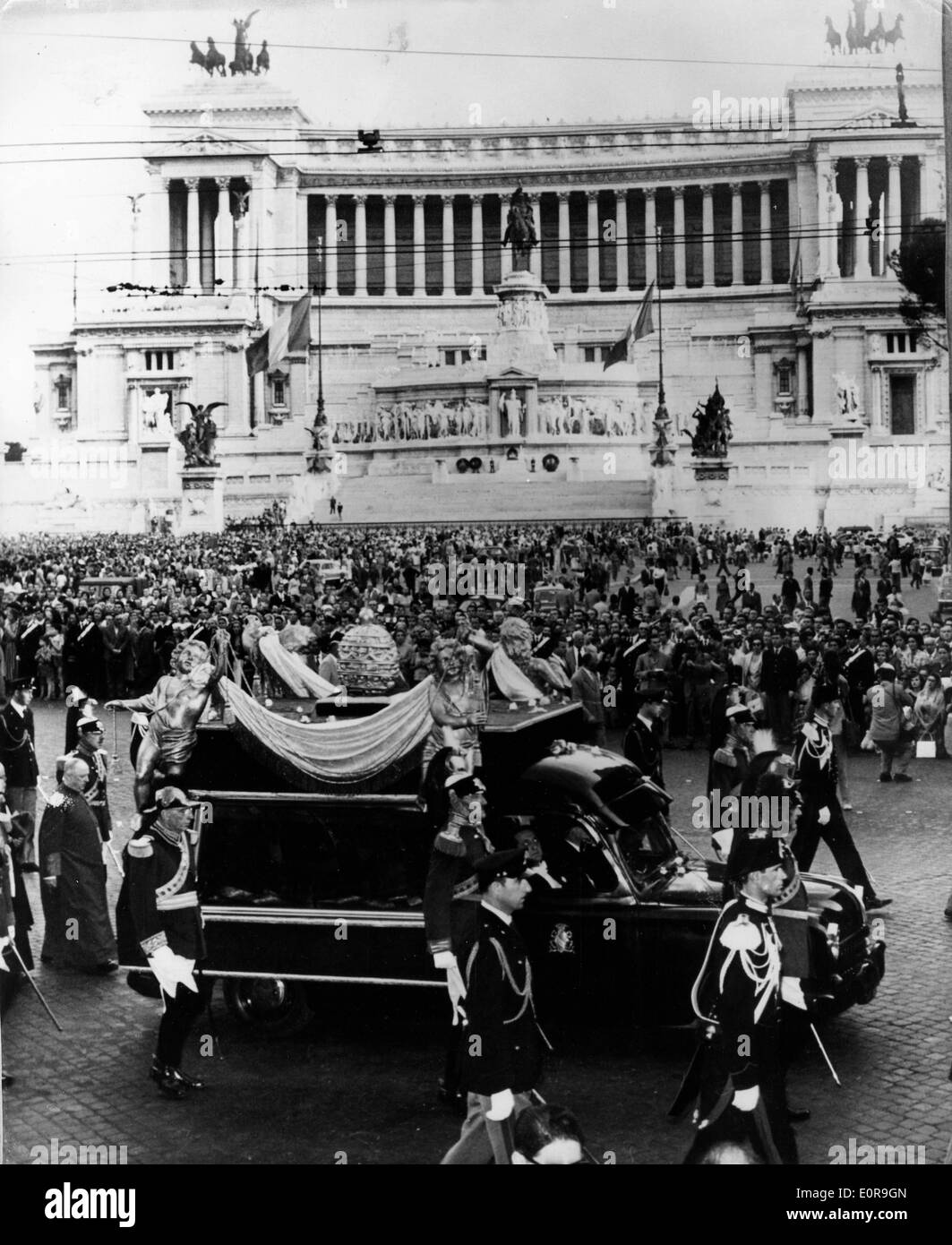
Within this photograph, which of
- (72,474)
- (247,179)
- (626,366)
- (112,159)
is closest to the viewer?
(112,159)

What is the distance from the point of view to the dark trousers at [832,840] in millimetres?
10484

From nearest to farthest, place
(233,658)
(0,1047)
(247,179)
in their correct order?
1. (0,1047)
2. (233,658)
3. (247,179)

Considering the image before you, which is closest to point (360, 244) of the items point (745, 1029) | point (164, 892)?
point (164, 892)

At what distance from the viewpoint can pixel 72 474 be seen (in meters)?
14.5

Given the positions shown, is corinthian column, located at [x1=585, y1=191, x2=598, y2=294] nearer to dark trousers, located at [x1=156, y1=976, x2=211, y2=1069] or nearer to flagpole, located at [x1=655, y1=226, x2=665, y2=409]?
flagpole, located at [x1=655, y1=226, x2=665, y2=409]

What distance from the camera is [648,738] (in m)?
11.5

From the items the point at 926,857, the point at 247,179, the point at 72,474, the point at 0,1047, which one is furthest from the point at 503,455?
the point at 0,1047

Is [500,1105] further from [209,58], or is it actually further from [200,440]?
[200,440]

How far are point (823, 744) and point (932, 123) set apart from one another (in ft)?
17.0

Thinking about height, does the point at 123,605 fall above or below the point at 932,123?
below

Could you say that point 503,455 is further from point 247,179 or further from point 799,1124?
point 799,1124

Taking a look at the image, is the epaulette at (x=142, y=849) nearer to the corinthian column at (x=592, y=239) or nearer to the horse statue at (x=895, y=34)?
the horse statue at (x=895, y=34)

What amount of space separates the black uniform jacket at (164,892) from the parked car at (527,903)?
443mm

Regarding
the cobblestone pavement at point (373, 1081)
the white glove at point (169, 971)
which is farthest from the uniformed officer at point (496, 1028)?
the white glove at point (169, 971)
